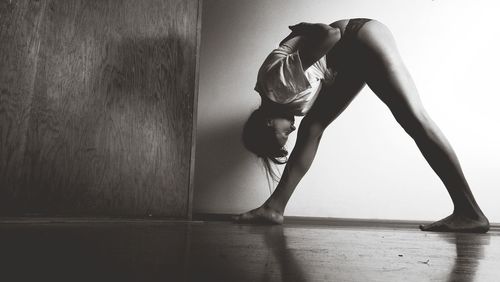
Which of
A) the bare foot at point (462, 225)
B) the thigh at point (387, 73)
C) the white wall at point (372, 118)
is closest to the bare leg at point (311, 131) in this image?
the thigh at point (387, 73)

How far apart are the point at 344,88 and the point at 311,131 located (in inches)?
9.6

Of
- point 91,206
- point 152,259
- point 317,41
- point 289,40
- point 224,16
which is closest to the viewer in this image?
point 152,259

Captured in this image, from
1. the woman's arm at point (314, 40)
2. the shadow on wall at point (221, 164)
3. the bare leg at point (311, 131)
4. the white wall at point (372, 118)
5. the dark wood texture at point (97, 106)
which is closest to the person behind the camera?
the dark wood texture at point (97, 106)

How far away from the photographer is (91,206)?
3.97 ft

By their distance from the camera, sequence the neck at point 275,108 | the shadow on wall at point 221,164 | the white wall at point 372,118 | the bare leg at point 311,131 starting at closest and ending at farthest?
the bare leg at point 311,131 < the neck at point 275,108 < the white wall at point 372,118 < the shadow on wall at point 221,164

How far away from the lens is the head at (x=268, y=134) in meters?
2.14

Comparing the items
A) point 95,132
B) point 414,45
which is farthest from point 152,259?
point 414,45

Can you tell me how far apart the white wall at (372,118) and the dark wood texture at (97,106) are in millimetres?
1161

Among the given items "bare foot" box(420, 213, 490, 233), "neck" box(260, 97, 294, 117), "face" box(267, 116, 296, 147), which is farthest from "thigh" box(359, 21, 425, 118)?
"face" box(267, 116, 296, 147)

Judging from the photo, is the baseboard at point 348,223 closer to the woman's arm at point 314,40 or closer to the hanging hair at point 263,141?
the hanging hair at point 263,141

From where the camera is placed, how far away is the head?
84.4 inches

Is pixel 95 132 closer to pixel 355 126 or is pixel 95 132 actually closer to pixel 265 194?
pixel 265 194

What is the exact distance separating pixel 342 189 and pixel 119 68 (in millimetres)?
1714

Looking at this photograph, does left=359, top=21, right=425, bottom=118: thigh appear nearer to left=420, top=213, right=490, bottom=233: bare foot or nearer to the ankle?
left=420, top=213, right=490, bottom=233: bare foot
